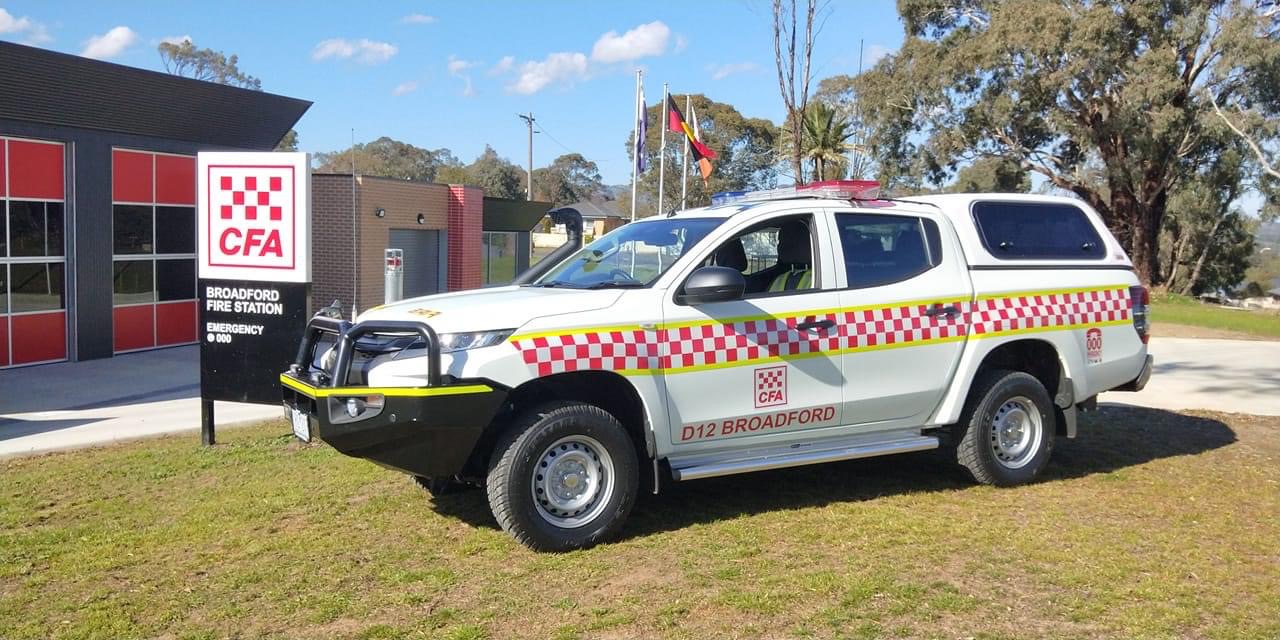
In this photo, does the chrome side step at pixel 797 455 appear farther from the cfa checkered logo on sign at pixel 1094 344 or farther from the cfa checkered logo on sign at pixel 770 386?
the cfa checkered logo on sign at pixel 1094 344

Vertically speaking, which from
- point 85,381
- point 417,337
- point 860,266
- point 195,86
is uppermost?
point 195,86

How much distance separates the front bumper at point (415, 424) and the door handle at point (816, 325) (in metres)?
1.82

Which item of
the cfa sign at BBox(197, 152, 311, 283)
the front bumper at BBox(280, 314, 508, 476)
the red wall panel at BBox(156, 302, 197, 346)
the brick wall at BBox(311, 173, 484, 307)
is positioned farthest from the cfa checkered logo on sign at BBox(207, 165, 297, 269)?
the brick wall at BBox(311, 173, 484, 307)

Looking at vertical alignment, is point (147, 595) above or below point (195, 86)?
below

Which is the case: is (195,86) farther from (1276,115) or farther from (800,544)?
(1276,115)

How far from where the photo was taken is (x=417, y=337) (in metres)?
5.25

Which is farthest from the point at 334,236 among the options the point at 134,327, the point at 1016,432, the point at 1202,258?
the point at 1202,258

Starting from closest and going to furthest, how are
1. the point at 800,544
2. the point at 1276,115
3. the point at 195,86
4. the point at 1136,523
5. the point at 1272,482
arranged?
the point at 800,544
the point at 1136,523
the point at 1272,482
the point at 195,86
the point at 1276,115

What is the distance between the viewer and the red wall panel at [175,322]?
687 inches

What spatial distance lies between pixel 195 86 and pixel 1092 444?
1457 centimetres

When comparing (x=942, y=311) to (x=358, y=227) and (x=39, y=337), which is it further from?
(x=358, y=227)

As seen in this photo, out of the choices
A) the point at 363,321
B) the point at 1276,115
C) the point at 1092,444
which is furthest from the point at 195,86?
the point at 1276,115

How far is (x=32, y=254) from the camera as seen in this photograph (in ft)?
49.0

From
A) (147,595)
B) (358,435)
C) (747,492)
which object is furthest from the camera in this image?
(747,492)
